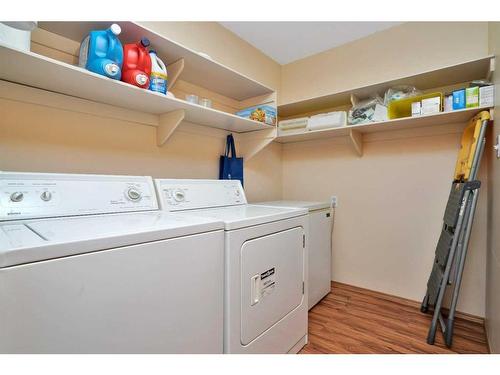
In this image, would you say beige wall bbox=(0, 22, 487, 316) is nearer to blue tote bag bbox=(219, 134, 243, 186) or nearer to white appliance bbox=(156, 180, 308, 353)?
blue tote bag bbox=(219, 134, 243, 186)

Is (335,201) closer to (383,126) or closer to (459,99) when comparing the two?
(383,126)

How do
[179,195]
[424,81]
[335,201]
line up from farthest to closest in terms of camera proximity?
1. [335,201]
2. [424,81]
3. [179,195]

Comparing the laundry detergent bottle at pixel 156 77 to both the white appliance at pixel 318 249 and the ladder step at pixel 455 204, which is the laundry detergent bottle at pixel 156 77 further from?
the ladder step at pixel 455 204

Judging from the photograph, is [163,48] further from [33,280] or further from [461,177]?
[461,177]

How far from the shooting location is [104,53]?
1.23 m

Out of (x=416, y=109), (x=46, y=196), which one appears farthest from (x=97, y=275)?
(x=416, y=109)

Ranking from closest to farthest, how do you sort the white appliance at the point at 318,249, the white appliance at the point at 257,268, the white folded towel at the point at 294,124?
the white appliance at the point at 257,268 → the white appliance at the point at 318,249 → the white folded towel at the point at 294,124

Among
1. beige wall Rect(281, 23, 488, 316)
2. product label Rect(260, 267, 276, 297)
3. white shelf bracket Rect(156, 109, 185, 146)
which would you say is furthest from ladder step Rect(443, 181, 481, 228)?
white shelf bracket Rect(156, 109, 185, 146)

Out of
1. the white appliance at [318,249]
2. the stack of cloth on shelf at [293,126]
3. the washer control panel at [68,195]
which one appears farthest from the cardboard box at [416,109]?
the washer control panel at [68,195]

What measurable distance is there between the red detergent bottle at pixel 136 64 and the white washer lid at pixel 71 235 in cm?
77

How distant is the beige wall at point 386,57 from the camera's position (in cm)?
195

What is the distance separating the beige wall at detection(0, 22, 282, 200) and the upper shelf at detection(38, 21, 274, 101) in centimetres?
11

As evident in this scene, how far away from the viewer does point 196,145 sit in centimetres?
208

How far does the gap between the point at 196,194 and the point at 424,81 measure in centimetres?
206
